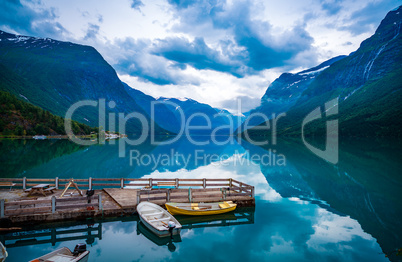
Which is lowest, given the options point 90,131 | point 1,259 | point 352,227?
point 352,227

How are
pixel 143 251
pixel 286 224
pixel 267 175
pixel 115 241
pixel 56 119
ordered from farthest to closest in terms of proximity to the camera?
pixel 56 119
pixel 267 175
pixel 286 224
pixel 115 241
pixel 143 251

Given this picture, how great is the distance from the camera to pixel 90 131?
7584 inches

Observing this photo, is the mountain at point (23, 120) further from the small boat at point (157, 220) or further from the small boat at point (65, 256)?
the small boat at point (65, 256)

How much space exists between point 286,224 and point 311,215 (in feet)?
13.7

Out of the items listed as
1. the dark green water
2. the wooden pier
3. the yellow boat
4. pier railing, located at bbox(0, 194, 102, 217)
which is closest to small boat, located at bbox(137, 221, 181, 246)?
the dark green water

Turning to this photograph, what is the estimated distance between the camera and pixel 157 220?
16.8m

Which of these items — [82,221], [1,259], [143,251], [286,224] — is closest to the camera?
[1,259]

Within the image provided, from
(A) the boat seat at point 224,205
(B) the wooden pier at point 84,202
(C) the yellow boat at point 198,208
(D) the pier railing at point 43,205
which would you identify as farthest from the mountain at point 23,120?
(A) the boat seat at point 224,205

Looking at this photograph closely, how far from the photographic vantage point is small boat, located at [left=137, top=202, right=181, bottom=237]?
1555 cm

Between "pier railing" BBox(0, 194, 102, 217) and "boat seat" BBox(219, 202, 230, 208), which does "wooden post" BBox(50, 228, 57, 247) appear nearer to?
"pier railing" BBox(0, 194, 102, 217)

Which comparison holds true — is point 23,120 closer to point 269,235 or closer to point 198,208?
point 198,208

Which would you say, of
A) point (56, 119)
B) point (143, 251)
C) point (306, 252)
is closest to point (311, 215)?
point (306, 252)

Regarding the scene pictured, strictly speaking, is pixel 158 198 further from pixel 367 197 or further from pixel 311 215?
pixel 367 197

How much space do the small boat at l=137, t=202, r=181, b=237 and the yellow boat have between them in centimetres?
153
